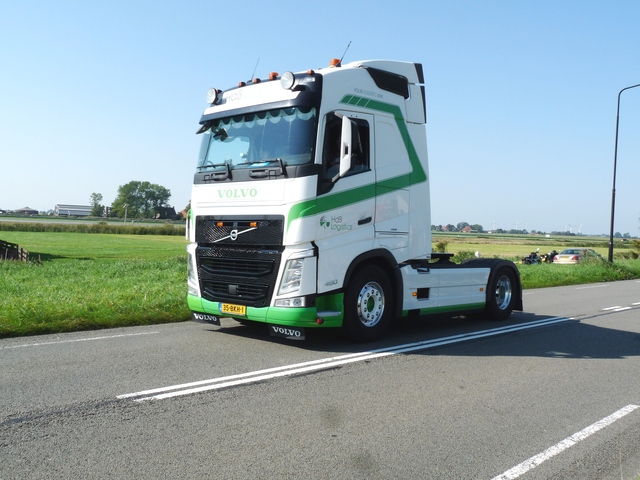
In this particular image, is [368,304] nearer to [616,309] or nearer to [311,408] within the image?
[311,408]

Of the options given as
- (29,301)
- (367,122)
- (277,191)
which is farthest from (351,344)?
(29,301)

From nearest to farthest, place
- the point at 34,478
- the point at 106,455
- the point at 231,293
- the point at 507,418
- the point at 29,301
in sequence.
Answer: the point at 34,478 → the point at 106,455 → the point at 507,418 → the point at 231,293 → the point at 29,301

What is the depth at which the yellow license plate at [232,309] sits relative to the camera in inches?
303

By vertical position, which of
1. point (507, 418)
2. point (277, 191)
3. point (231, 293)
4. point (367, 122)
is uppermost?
point (367, 122)

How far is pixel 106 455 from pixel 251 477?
98 cm

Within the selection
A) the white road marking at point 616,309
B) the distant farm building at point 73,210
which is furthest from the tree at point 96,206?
the white road marking at point 616,309

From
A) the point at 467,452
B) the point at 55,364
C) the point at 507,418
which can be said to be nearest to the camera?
the point at 467,452

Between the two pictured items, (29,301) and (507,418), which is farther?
(29,301)

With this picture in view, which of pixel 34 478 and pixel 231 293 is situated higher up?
pixel 231 293

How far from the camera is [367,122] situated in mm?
8055

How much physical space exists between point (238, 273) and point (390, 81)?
3.46 meters

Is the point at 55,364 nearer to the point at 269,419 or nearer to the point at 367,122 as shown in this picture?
the point at 269,419

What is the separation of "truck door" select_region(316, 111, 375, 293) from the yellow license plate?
1.06 m

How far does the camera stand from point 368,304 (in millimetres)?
8133
